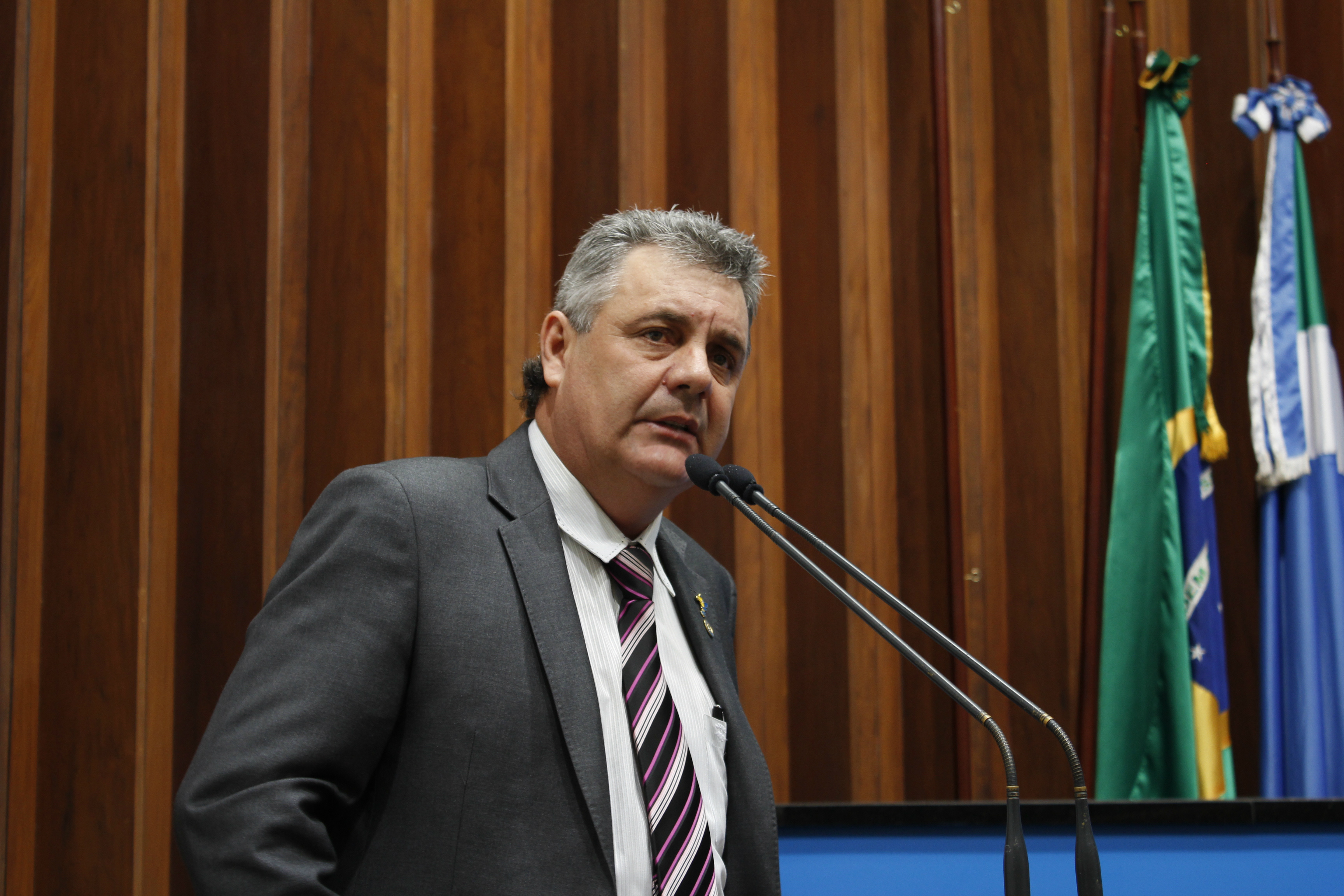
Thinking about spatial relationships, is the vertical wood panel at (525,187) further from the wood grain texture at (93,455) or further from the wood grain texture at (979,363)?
the wood grain texture at (979,363)

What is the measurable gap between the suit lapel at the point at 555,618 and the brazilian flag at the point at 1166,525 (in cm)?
157

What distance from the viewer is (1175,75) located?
2.54m

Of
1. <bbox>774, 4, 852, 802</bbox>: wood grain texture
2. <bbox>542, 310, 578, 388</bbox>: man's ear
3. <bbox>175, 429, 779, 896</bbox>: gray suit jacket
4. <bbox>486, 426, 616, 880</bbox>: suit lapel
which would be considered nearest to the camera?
<bbox>175, 429, 779, 896</bbox>: gray suit jacket

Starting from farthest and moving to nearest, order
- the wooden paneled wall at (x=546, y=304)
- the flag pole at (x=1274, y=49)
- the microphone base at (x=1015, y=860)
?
the flag pole at (x=1274, y=49), the wooden paneled wall at (x=546, y=304), the microphone base at (x=1015, y=860)

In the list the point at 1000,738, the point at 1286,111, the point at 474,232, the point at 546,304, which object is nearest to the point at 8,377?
the point at 474,232

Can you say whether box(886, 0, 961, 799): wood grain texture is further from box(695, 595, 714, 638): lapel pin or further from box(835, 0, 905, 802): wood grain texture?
box(695, 595, 714, 638): lapel pin

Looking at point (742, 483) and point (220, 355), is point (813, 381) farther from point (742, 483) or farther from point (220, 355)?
point (220, 355)

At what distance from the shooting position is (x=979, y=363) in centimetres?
262

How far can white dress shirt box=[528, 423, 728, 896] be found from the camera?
132 cm

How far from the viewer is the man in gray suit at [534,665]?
114cm

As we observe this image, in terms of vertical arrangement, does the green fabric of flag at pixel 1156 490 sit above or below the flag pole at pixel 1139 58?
below

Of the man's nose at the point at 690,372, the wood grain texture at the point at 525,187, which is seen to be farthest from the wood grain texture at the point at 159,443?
the man's nose at the point at 690,372

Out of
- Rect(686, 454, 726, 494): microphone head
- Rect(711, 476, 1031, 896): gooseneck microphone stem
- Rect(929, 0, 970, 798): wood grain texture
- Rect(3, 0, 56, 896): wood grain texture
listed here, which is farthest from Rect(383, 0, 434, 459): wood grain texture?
Rect(711, 476, 1031, 896): gooseneck microphone stem

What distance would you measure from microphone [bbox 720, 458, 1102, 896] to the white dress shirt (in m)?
0.25
